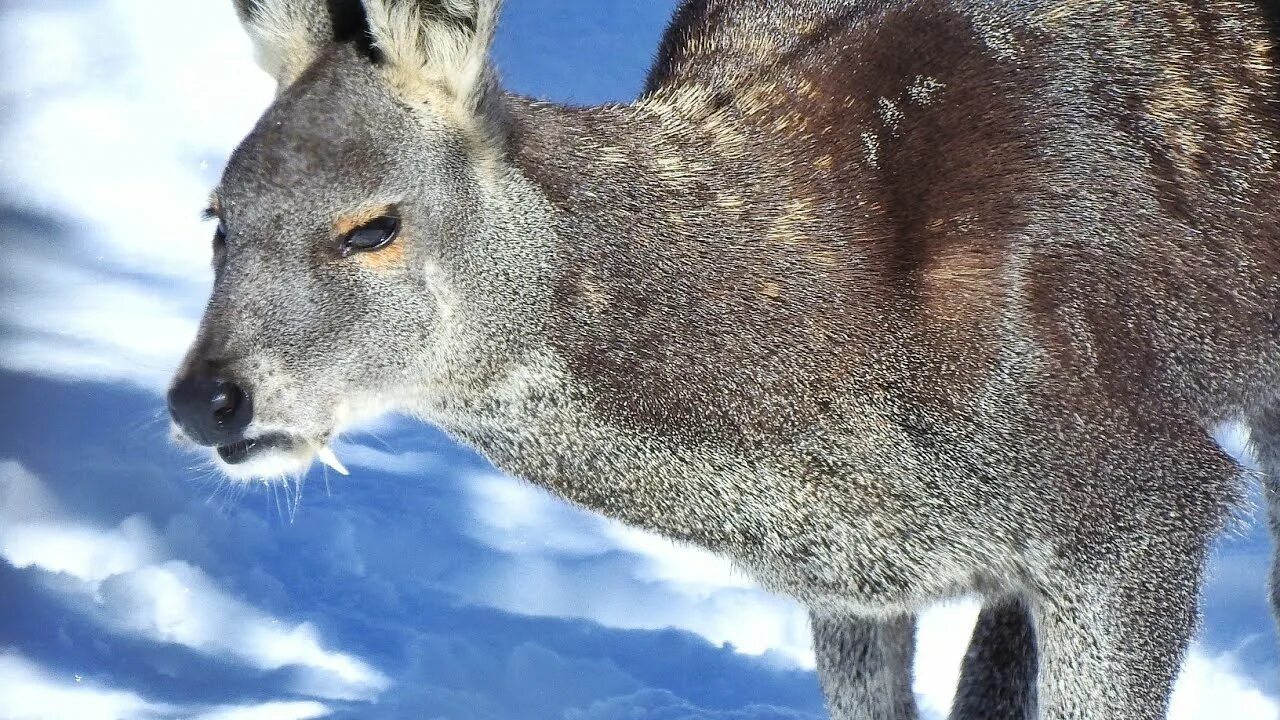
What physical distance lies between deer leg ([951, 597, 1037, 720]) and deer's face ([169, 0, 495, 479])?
241cm

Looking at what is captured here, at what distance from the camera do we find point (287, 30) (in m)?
3.91

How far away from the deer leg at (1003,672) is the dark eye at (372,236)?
2.54 m

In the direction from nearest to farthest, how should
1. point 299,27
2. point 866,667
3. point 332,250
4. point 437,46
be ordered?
point 332,250 → point 437,46 → point 299,27 → point 866,667

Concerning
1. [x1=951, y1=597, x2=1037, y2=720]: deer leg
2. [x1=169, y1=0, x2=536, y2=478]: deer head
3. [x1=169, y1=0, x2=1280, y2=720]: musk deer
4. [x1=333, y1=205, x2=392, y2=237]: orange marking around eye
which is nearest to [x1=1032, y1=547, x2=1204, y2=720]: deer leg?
[x1=169, y1=0, x2=1280, y2=720]: musk deer

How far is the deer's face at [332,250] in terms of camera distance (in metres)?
3.52

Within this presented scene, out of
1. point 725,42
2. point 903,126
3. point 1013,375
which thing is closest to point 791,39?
point 725,42

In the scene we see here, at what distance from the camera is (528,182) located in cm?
384

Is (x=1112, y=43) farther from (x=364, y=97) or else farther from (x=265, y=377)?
(x=265, y=377)

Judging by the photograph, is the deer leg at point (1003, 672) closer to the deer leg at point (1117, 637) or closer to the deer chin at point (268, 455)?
A: the deer leg at point (1117, 637)

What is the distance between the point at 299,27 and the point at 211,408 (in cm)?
115

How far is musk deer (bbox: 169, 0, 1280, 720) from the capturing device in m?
3.69

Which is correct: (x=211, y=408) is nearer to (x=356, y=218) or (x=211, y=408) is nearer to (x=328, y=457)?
(x=328, y=457)

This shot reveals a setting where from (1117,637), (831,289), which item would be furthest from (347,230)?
(1117,637)


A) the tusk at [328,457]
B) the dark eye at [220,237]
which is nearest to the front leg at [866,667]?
the tusk at [328,457]
